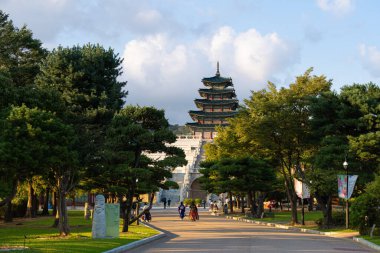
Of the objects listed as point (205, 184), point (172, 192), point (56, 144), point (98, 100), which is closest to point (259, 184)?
point (205, 184)

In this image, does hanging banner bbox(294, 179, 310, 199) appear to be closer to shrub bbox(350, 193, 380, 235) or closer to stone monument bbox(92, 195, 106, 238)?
shrub bbox(350, 193, 380, 235)

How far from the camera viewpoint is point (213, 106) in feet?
402

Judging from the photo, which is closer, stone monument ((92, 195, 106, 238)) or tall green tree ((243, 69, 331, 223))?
stone monument ((92, 195, 106, 238))

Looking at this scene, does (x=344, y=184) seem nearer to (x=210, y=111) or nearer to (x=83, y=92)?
(x=83, y=92)

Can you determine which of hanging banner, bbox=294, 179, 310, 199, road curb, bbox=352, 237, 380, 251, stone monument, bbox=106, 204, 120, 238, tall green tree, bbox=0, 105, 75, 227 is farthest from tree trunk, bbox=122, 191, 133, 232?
hanging banner, bbox=294, 179, 310, 199

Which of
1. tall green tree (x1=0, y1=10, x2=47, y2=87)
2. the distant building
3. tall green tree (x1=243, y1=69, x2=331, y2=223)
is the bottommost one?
tall green tree (x1=243, y1=69, x2=331, y2=223)

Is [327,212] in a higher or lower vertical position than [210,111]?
lower

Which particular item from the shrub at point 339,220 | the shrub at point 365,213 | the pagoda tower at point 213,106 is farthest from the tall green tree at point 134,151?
the pagoda tower at point 213,106

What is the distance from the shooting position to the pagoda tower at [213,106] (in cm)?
12100

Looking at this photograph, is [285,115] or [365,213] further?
[285,115]

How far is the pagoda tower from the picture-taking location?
4764 inches

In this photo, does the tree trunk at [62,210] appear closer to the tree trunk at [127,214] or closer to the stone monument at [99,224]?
the tree trunk at [127,214]

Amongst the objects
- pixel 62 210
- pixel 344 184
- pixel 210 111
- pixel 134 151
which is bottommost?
pixel 62 210

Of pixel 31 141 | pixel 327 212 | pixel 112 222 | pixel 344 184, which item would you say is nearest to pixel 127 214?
pixel 112 222
